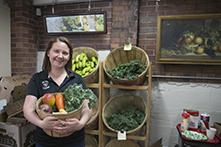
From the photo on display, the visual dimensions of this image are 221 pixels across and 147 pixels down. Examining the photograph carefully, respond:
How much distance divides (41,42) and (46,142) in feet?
7.09

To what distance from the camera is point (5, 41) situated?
2.99 m

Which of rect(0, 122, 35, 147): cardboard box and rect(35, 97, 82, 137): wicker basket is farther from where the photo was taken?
rect(0, 122, 35, 147): cardboard box

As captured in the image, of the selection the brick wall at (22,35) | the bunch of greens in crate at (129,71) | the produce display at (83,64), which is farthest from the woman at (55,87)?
the brick wall at (22,35)

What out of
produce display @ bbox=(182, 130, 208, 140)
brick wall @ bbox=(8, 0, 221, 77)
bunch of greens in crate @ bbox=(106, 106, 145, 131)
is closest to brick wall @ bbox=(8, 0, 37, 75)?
brick wall @ bbox=(8, 0, 221, 77)

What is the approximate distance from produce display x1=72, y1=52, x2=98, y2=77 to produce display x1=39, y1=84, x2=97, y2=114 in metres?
1.08

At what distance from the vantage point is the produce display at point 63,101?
1328 millimetres

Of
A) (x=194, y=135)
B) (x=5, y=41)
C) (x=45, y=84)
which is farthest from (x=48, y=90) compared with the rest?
(x=5, y=41)

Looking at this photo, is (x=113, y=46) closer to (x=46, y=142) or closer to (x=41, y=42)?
(x=41, y=42)

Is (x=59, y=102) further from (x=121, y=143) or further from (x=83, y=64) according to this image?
(x=121, y=143)

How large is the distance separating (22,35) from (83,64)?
119 cm

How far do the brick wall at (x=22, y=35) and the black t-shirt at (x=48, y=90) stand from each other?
174 centimetres

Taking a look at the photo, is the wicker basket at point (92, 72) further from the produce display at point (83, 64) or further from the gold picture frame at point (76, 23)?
the gold picture frame at point (76, 23)

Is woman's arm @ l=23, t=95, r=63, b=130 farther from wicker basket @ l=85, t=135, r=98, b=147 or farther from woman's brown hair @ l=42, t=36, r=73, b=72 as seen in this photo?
wicker basket @ l=85, t=135, r=98, b=147

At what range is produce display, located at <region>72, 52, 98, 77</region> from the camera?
8.26 ft
